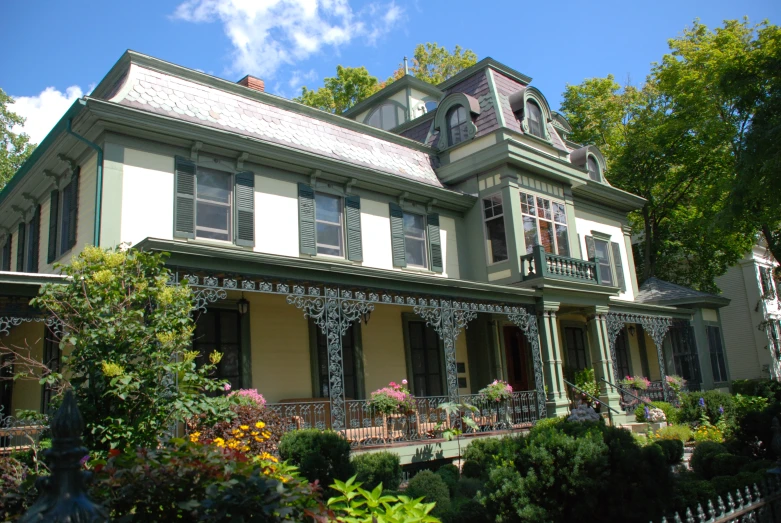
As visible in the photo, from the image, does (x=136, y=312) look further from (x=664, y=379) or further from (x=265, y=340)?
(x=664, y=379)

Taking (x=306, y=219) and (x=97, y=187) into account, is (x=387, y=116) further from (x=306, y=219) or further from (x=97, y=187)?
(x=97, y=187)

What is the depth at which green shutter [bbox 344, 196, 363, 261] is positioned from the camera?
1502cm

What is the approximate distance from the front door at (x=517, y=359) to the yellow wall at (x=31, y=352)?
1201 centimetres

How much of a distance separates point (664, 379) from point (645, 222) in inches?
460

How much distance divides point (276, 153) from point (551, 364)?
854cm

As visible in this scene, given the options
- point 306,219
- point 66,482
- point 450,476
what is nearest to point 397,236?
point 306,219

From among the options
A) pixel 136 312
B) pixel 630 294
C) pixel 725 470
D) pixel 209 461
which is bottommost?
pixel 725 470

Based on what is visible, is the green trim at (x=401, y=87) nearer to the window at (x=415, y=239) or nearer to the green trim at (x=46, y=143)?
the window at (x=415, y=239)

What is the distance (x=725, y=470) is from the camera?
8617 millimetres

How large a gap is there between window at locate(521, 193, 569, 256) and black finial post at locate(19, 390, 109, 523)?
15.4 metres

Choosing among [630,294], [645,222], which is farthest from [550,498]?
[645,222]

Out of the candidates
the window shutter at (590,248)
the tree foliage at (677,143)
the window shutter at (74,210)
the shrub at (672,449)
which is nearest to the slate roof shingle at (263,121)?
the window shutter at (74,210)

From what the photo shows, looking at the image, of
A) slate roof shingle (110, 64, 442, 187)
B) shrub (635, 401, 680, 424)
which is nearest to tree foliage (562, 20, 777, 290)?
shrub (635, 401, 680, 424)

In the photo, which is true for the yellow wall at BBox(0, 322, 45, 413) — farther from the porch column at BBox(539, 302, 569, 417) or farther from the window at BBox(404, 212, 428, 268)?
Answer: the porch column at BBox(539, 302, 569, 417)
